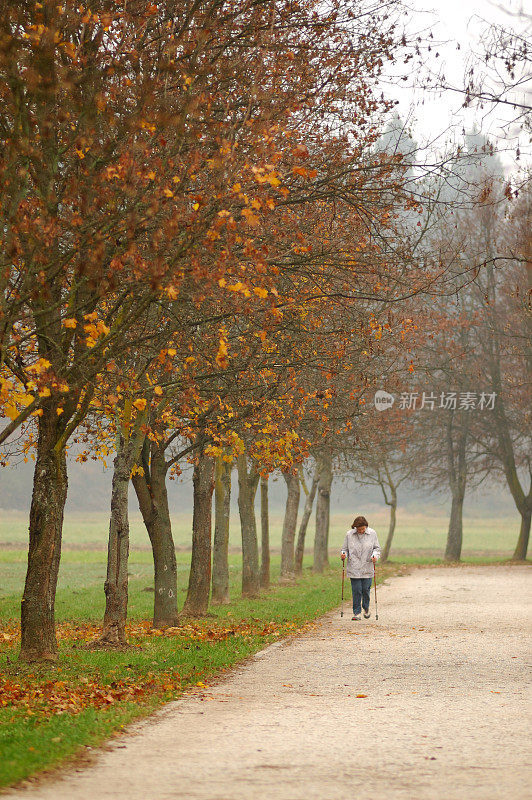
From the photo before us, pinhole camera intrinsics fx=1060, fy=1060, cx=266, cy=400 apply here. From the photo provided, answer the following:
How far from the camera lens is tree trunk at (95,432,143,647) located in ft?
44.2

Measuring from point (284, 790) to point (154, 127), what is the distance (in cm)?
584

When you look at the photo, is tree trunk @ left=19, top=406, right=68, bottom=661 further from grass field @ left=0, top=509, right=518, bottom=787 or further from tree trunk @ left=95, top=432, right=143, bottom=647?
tree trunk @ left=95, top=432, right=143, bottom=647

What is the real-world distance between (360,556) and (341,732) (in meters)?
9.78

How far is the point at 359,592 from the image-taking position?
1792cm

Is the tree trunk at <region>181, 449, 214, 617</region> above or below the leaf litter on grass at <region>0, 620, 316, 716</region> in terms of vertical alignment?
above

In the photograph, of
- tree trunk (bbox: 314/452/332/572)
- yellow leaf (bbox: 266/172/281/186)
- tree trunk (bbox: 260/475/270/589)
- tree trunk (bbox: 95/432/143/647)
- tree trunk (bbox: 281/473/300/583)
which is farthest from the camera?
tree trunk (bbox: 314/452/332/572)

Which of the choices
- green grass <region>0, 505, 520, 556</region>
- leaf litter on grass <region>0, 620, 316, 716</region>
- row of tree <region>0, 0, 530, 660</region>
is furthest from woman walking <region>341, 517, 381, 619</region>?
green grass <region>0, 505, 520, 556</region>

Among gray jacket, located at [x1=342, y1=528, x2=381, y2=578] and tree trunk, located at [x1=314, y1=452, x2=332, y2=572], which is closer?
gray jacket, located at [x1=342, y1=528, x2=381, y2=578]

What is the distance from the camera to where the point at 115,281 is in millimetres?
8578

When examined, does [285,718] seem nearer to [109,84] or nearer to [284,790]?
[284,790]

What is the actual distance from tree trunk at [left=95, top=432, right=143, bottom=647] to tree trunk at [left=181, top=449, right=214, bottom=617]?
4.75 meters

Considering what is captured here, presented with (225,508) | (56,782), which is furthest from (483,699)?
(225,508)

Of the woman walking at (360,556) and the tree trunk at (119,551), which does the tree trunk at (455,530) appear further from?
the tree trunk at (119,551)

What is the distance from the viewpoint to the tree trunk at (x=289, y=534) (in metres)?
29.8
